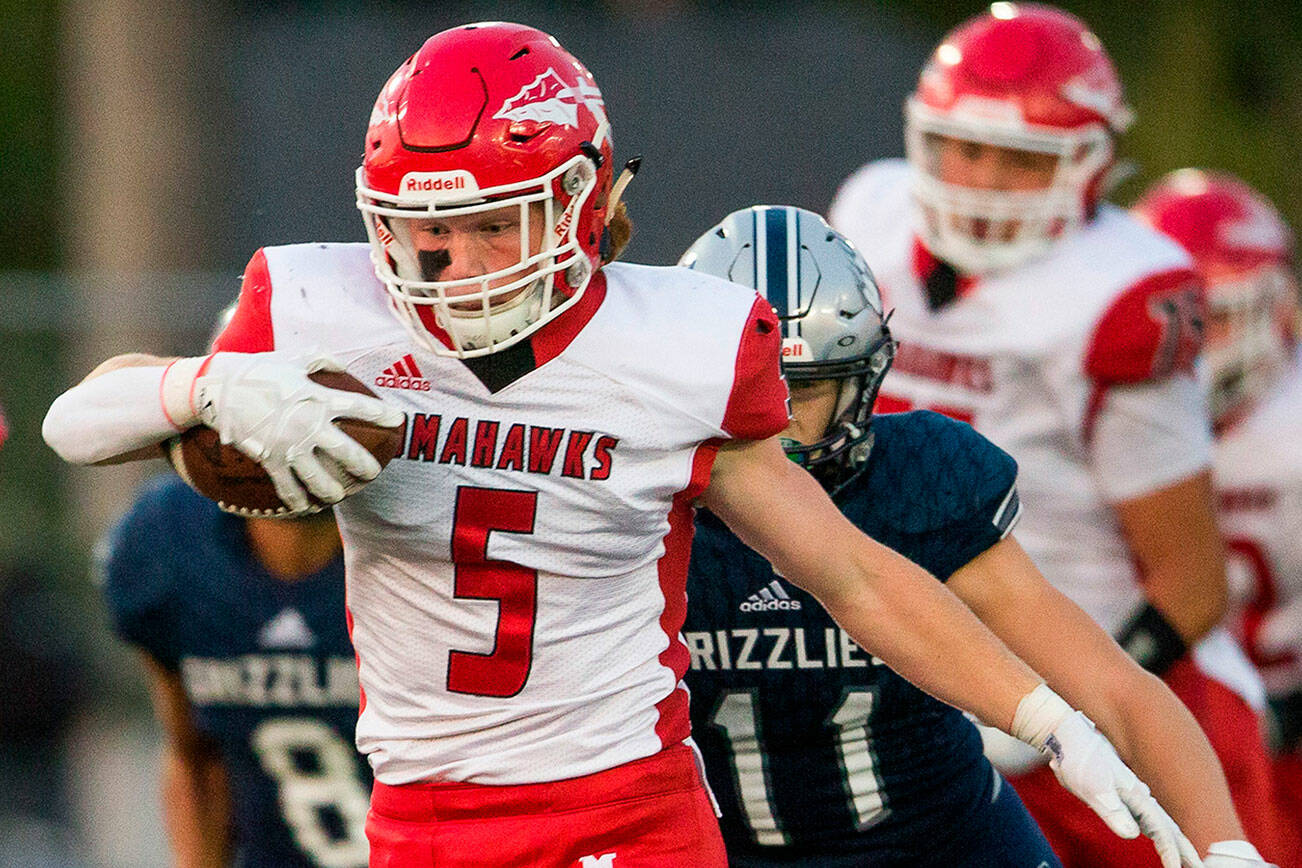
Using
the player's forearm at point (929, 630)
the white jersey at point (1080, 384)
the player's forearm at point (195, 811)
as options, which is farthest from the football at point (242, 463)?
the white jersey at point (1080, 384)

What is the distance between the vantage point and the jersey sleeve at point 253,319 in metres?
2.73

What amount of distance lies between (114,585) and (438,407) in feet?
4.93

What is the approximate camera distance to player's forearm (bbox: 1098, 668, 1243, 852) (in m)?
3.08

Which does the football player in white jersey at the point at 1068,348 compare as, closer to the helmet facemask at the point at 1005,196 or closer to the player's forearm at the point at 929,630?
the helmet facemask at the point at 1005,196

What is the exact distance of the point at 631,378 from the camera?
2729 mm

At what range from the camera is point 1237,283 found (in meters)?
5.81

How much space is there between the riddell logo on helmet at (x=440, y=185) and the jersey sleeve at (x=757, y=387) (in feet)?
1.30

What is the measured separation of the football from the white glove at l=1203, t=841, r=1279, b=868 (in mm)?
1284

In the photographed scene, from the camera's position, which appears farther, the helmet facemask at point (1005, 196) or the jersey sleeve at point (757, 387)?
the helmet facemask at point (1005, 196)

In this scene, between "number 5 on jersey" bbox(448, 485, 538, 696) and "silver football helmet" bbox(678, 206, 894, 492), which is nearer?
"number 5 on jersey" bbox(448, 485, 538, 696)

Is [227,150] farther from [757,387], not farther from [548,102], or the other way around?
[757,387]

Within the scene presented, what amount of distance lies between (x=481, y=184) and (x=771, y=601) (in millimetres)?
781

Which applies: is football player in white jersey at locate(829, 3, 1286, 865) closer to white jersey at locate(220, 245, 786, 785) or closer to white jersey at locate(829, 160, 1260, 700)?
white jersey at locate(829, 160, 1260, 700)

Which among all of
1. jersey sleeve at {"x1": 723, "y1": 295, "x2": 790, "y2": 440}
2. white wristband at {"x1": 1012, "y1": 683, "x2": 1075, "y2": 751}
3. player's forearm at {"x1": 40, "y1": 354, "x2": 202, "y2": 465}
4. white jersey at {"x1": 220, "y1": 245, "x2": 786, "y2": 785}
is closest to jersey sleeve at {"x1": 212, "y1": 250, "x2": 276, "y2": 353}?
white jersey at {"x1": 220, "y1": 245, "x2": 786, "y2": 785}
